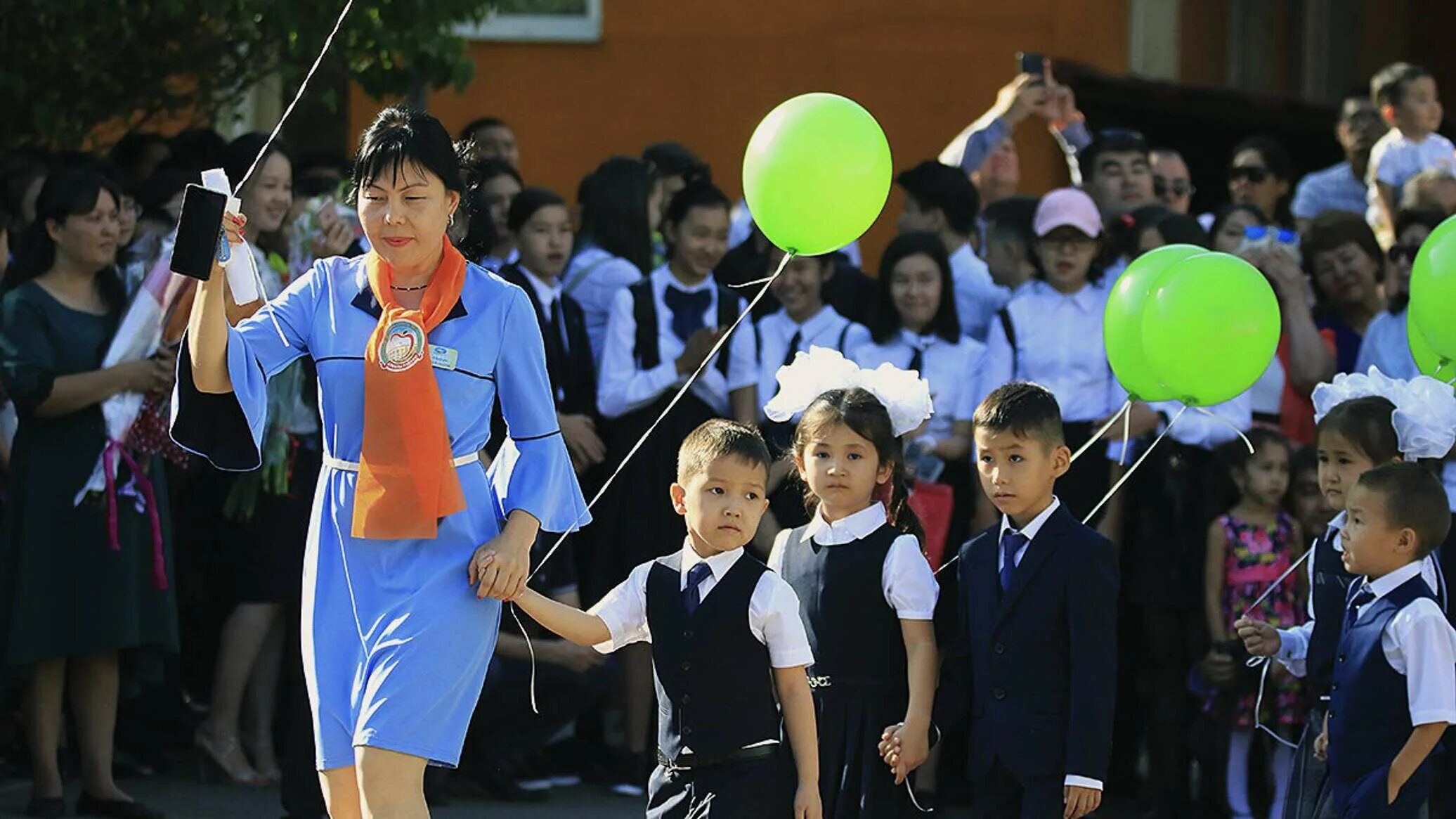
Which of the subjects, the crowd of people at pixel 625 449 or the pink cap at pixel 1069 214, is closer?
the crowd of people at pixel 625 449

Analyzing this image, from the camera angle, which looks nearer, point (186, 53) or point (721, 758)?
point (721, 758)

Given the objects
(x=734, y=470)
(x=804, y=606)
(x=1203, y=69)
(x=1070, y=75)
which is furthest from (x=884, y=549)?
(x=1203, y=69)

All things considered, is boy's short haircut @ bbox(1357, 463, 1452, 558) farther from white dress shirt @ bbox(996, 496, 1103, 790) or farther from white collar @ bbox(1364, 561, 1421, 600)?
white dress shirt @ bbox(996, 496, 1103, 790)

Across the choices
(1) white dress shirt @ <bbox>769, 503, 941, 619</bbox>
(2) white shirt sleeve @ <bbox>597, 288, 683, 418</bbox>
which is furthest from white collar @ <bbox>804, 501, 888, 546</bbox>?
(2) white shirt sleeve @ <bbox>597, 288, 683, 418</bbox>

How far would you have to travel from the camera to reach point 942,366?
8.19m

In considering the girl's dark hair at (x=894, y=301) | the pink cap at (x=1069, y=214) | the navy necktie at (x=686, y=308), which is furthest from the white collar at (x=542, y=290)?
the pink cap at (x=1069, y=214)

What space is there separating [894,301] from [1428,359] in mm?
2052

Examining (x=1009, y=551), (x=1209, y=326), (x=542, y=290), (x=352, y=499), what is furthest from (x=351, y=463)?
(x=542, y=290)

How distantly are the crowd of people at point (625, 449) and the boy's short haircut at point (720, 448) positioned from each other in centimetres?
202

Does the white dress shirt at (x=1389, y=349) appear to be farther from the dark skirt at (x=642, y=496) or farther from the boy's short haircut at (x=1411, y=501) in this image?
the dark skirt at (x=642, y=496)

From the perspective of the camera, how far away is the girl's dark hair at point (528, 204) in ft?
27.7

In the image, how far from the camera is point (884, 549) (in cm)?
590

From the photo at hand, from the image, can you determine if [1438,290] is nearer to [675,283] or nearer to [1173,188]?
[675,283]

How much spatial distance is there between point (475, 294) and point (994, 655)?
1.78m
